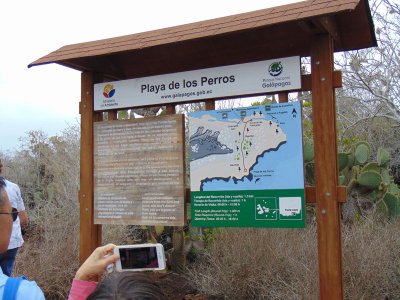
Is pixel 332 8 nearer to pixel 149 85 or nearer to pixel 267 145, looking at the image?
pixel 267 145

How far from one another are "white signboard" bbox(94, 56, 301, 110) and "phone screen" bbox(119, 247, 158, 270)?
170 cm

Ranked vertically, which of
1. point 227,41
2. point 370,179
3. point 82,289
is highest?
point 227,41

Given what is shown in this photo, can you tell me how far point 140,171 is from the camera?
3830 mm

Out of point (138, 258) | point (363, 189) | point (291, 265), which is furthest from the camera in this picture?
point (363, 189)

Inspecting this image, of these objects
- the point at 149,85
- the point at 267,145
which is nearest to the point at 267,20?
the point at 267,145

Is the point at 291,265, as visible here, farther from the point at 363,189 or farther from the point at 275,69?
the point at 363,189

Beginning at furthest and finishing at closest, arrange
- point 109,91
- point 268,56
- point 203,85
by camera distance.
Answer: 1. point 109,91
2. point 268,56
3. point 203,85

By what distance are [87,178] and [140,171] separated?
618 mm

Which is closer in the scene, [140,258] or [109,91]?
[140,258]

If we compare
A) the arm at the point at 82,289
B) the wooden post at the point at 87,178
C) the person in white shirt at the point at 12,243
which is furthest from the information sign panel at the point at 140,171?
the arm at the point at 82,289

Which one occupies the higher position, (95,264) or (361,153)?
(361,153)

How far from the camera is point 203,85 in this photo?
3643 millimetres

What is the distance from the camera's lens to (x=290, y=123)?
3.28m

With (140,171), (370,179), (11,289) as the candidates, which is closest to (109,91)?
(140,171)
